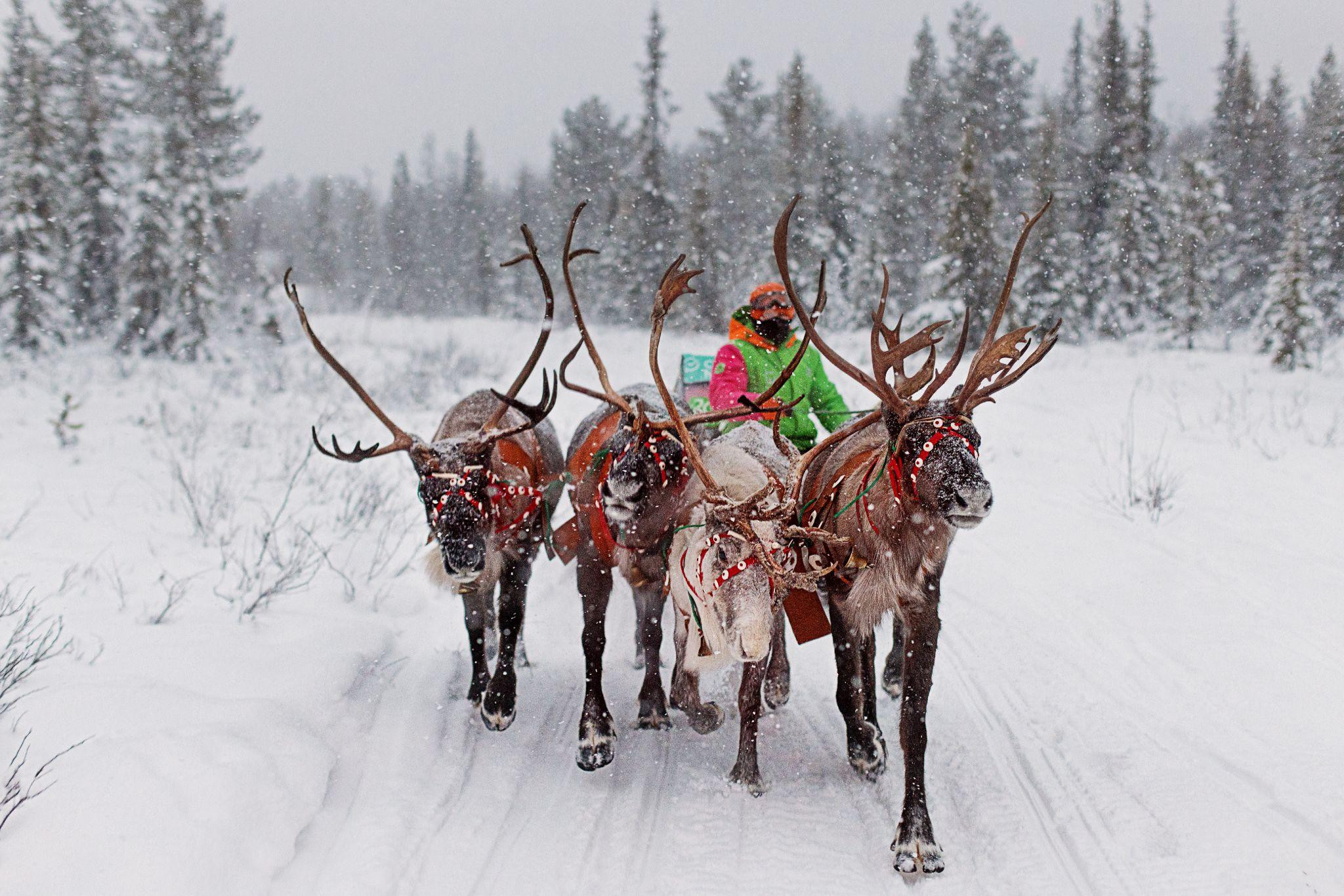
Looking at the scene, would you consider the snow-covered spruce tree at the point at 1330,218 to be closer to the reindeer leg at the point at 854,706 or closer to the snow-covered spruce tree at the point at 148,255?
the reindeer leg at the point at 854,706

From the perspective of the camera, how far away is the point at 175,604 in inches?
199

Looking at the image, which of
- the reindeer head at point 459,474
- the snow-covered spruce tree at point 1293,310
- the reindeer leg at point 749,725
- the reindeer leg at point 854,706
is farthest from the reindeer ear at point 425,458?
the snow-covered spruce tree at point 1293,310

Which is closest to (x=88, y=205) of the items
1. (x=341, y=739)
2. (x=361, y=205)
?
(x=341, y=739)

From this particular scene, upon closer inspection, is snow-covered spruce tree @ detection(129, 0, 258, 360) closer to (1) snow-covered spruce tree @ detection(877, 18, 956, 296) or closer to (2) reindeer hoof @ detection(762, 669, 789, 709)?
(2) reindeer hoof @ detection(762, 669, 789, 709)

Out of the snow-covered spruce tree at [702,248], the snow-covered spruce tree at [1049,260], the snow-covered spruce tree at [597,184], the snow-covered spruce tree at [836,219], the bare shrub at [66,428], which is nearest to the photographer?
the bare shrub at [66,428]

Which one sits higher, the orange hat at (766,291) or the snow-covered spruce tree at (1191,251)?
the snow-covered spruce tree at (1191,251)

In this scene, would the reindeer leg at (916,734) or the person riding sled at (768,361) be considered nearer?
the reindeer leg at (916,734)

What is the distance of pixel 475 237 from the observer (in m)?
55.0

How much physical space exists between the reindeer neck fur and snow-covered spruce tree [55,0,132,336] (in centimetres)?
2390

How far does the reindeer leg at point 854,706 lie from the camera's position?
4.30 m

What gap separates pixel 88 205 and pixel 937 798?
87.8 feet

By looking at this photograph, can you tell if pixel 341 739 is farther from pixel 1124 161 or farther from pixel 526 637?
pixel 1124 161

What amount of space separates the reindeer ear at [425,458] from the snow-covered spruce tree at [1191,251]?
3059 cm

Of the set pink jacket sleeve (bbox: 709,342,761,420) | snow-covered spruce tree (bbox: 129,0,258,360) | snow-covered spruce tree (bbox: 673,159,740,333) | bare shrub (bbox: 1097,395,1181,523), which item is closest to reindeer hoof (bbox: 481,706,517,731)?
pink jacket sleeve (bbox: 709,342,761,420)
